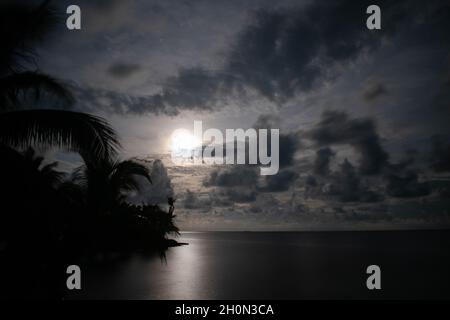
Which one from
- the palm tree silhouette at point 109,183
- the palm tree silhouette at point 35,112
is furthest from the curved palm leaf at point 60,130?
the palm tree silhouette at point 109,183

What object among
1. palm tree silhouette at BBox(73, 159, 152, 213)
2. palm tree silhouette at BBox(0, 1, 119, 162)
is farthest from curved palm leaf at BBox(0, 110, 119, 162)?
palm tree silhouette at BBox(73, 159, 152, 213)

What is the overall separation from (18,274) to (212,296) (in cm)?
1290

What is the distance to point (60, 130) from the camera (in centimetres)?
656

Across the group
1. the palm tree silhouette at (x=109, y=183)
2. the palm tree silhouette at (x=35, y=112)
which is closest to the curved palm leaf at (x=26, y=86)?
the palm tree silhouette at (x=35, y=112)

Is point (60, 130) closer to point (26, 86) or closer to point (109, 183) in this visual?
point (26, 86)

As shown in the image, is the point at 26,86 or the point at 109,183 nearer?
the point at 26,86

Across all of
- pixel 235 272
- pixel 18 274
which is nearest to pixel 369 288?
pixel 235 272

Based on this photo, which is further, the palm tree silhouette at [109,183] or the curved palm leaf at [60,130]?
the palm tree silhouette at [109,183]

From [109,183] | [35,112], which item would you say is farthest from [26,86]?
[109,183]

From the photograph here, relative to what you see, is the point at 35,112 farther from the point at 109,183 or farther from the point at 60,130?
the point at 109,183

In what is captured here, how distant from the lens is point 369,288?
24.5 metres

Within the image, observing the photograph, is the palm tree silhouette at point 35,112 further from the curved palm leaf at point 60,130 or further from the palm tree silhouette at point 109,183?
the palm tree silhouette at point 109,183

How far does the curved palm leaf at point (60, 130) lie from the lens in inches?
257
